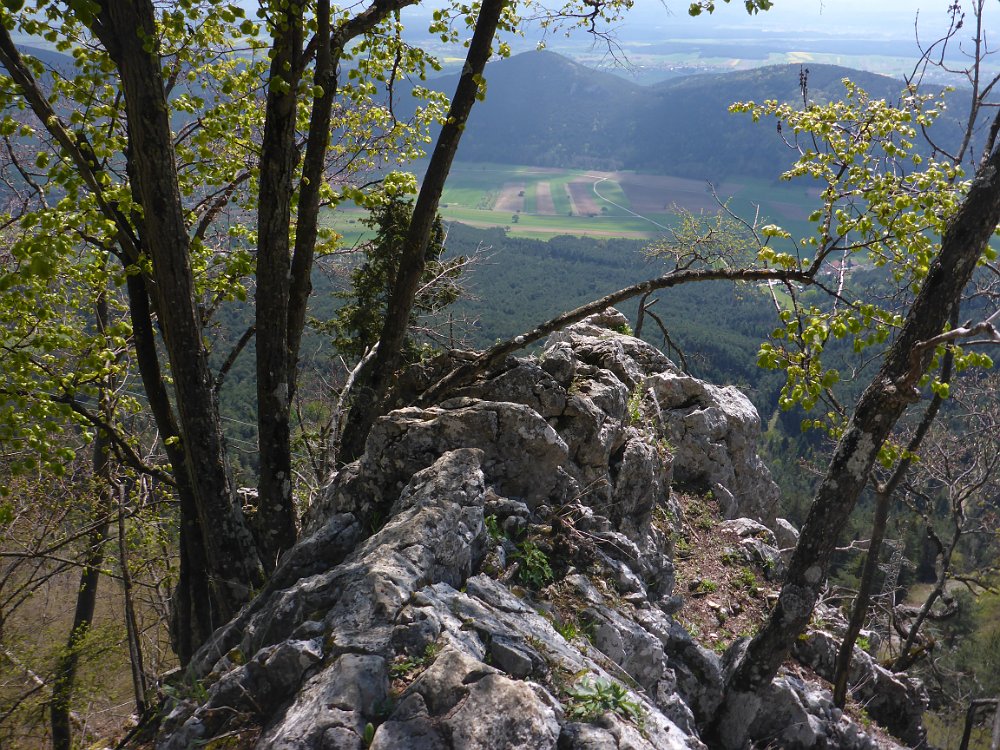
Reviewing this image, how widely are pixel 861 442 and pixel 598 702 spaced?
4.26 m

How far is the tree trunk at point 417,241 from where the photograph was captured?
7.20 m

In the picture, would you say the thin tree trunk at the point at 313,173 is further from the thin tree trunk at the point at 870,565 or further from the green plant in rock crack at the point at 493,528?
the thin tree trunk at the point at 870,565

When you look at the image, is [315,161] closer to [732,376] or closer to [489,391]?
[489,391]

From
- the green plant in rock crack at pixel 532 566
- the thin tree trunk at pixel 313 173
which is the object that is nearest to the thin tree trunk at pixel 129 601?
the thin tree trunk at pixel 313 173

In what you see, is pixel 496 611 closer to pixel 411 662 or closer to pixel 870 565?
pixel 411 662

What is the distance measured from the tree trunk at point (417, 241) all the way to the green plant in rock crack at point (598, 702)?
14.3 ft

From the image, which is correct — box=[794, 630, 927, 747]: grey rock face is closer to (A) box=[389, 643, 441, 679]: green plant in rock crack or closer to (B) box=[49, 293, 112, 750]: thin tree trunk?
(A) box=[389, 643, 441, 679]: green plant in rock crack

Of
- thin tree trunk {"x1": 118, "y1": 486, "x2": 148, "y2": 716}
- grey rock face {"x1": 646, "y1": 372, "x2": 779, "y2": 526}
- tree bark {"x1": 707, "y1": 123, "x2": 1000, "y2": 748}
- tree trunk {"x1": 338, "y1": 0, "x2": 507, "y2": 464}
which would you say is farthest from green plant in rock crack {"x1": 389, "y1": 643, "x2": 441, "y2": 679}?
thin tree trunk {"x1": 118, "y1": 486, "x2": 148, "y2": 716}

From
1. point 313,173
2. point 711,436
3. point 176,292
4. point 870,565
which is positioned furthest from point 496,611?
point 711,436

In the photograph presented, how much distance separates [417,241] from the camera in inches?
305

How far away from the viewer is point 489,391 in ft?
25.5

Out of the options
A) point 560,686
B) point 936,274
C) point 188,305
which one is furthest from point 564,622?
point 936,274

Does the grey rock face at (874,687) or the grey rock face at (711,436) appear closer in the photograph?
the grey rock face at (874,687)

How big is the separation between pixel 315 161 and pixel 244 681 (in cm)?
504
